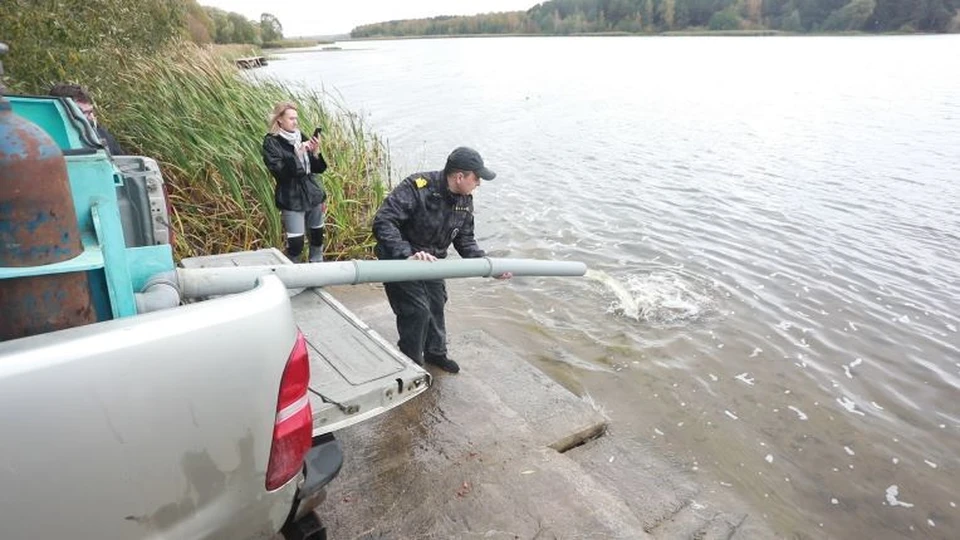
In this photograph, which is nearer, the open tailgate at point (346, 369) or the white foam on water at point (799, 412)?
the open tailgate at point (346, 369)

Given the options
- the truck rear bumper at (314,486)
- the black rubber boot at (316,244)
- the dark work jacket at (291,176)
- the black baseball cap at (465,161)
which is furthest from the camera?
the black rubber boot at (316,244)

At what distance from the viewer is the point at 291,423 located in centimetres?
162

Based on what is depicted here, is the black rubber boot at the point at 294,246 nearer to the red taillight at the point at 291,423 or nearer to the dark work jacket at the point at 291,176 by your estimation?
the dark work jacket at the point at 291,176

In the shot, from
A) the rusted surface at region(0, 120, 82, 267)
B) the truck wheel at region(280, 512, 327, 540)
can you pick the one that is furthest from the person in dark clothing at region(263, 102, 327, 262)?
the rusted surface at region(0, 120, 82, 267)

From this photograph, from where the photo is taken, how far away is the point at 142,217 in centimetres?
187

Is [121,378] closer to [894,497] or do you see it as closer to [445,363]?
[445,363]

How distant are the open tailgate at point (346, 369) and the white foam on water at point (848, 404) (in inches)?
151

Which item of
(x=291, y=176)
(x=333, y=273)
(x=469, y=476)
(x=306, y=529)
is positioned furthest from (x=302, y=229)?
(x=306, y=529)

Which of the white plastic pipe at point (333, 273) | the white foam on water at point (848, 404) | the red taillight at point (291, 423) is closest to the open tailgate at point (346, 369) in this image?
the white plastic pipe at point (333, 273)

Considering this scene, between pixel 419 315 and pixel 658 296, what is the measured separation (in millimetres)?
3880

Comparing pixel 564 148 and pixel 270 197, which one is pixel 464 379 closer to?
pixel 270 197

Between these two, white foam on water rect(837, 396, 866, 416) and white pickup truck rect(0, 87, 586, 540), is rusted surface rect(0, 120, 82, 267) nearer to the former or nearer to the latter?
white pickup truck rect(0, 87, 586, 540)

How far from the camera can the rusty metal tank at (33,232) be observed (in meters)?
1.30

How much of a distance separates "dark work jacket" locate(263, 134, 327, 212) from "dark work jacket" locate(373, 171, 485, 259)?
6.04 ft
